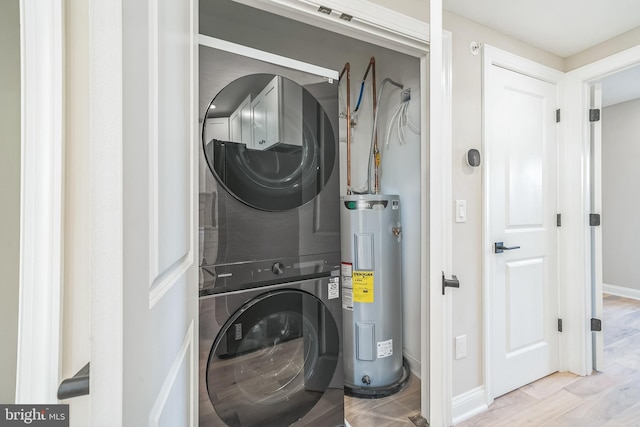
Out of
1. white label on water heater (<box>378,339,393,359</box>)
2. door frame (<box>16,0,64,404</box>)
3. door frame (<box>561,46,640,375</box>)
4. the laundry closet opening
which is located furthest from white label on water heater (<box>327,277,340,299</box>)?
door frame (<box>561,46,640,375</box>)

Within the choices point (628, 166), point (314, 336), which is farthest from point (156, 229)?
point (628, 166)

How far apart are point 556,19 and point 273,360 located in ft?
7.85

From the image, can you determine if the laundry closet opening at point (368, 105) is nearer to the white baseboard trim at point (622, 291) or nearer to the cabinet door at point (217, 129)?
the cabinet door at point (217, 129)

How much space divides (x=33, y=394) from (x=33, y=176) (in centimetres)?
46

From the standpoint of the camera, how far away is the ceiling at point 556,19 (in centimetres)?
140

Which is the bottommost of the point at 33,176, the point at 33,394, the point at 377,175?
the point at 33,394

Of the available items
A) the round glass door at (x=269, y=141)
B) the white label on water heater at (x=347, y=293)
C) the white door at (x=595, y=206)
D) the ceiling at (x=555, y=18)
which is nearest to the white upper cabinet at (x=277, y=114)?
the round glass door at (x=269, y=141)

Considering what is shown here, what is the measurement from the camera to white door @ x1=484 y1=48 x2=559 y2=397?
62.9 inches

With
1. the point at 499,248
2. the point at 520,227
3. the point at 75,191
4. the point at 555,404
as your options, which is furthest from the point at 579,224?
the point at 75,191

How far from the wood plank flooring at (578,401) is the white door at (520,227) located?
0.26 ft

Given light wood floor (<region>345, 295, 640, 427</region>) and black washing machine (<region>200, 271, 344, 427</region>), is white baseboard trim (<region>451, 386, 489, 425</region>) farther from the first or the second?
black washing machine (<region>200, 271, 344, 427</region>)

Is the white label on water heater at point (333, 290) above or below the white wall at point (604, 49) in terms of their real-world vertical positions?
A: below

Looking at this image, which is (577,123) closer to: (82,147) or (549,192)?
(549,192)

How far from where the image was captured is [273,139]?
1.14 m
